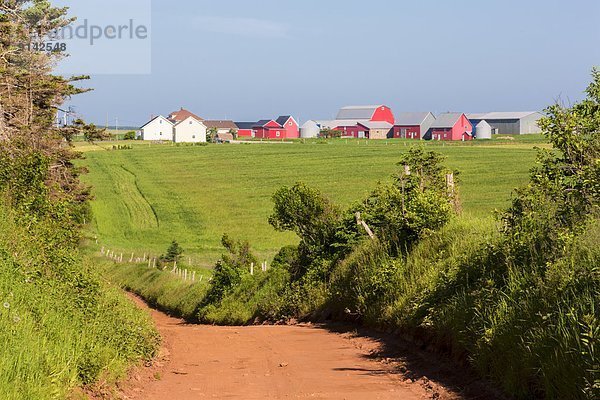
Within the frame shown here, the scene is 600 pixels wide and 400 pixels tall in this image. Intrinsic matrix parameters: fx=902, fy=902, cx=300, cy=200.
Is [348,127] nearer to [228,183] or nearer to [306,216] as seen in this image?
[228,183]

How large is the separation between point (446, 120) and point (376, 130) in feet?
61.3

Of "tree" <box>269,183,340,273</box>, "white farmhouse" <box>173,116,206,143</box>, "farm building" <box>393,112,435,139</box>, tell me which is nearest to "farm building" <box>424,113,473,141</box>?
"farm building" <box>393,112,435,139</box>

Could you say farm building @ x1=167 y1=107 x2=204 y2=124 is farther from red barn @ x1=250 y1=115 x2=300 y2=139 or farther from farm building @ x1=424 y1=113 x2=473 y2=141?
farm building @ x1=424 y1=113 x2=473 y2=141

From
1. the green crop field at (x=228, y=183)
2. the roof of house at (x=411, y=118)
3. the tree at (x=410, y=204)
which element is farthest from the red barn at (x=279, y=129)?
the tree at (x=410, y=204)

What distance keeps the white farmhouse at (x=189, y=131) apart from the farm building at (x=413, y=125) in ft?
121

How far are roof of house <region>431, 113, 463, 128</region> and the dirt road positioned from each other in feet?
460

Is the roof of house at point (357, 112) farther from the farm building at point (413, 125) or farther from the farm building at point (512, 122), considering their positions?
the farm building at point (512, 122)

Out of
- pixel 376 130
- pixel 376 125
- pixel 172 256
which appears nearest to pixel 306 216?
pixel 172 256

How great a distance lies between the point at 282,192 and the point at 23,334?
19278 millimetres

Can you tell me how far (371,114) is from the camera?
178 m

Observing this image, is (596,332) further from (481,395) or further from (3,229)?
(3,229)

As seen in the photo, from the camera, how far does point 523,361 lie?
9.32 meters

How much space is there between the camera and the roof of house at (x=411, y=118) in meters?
163

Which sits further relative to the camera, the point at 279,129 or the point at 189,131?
the point at 279,129
